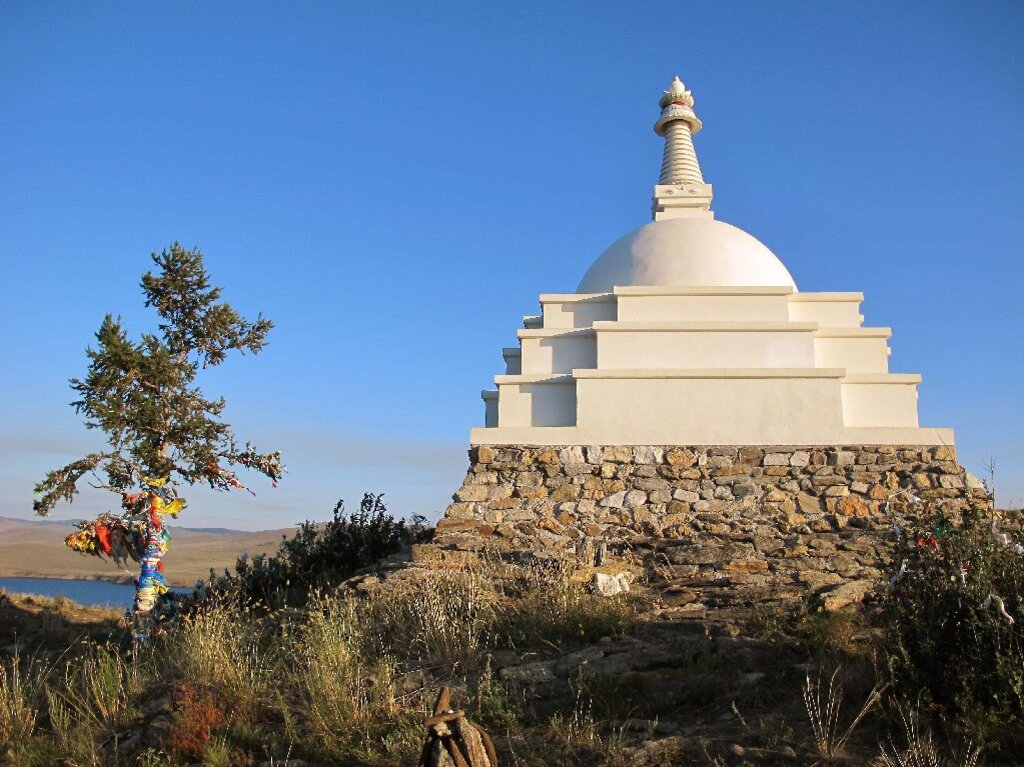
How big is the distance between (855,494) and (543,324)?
221 inches

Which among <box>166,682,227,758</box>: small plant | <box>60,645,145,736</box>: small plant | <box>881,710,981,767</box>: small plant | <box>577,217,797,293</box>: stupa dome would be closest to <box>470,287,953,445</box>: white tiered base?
<box>577,217,797,293</box>: stupa dome

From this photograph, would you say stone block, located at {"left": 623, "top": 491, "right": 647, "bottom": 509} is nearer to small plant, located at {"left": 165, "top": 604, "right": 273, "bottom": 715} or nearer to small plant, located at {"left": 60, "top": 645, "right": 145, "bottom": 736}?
small plant, located at {"left": 165, "top": 604, "right": 273, "bottom": 715}

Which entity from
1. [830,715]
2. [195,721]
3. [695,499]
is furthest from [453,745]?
[695,499]

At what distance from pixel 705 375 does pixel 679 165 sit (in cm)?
663

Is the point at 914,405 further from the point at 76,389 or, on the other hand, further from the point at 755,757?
the point at 76,389

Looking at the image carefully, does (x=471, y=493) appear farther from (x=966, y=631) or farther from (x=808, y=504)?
(x=966, y=631)

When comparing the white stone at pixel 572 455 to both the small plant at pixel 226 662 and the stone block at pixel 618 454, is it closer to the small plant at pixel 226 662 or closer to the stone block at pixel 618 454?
the stone block at pixel 618 454

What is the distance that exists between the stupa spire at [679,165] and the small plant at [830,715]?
1178 cm

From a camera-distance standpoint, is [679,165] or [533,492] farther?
[679,165]

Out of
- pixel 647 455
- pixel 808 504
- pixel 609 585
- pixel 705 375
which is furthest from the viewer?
pixel 705 375

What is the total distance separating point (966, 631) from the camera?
185 inches

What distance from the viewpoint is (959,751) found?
13.7ft

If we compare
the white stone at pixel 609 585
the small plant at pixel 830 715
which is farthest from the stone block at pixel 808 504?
the small plant at pixel 830 715

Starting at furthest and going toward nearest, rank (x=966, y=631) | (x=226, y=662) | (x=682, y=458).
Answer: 1. (x=682, y=458)
2. (x=226, y=662)
3. (x=966, y=631)
